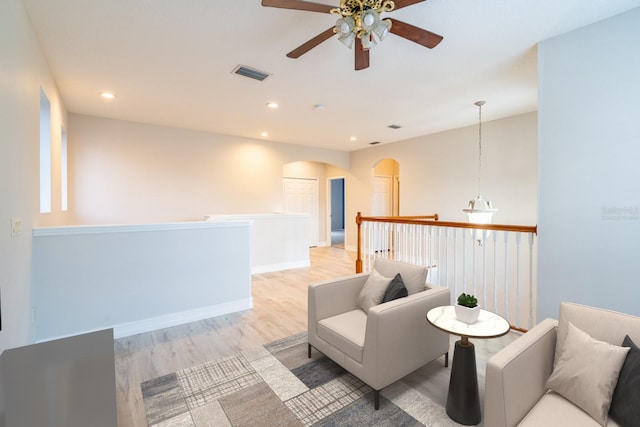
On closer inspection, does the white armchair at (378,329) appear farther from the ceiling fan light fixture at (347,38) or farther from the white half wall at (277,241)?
the white half wall at (277,241)

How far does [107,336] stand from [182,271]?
1.89 meters

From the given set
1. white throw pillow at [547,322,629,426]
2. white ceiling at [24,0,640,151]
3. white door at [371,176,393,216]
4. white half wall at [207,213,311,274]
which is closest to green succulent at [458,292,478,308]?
white throw pillow at [547,322,629,426]

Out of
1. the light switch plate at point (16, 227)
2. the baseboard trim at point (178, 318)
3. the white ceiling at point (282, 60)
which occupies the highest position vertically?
the white ceiling at point (282, 60)

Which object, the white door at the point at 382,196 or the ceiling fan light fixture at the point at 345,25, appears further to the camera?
the white door at the point at 382,196

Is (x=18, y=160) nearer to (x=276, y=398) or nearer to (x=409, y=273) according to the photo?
(x=276, y=398)

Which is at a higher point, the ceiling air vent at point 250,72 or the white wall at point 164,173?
the ceiling air vent at point 250,72

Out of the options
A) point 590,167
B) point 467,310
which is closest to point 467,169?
point 590,167

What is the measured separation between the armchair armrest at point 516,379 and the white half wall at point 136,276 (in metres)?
3.00

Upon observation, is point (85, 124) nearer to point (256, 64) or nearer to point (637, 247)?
point (256, 64)

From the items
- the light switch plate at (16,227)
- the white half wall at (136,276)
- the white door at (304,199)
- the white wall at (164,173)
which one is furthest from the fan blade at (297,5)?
the white door at (304,199)

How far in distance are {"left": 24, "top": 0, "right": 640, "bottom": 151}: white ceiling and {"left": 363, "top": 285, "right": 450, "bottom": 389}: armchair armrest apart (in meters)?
2.19

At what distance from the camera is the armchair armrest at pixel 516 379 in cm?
131

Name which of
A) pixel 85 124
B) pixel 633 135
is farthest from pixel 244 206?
pixel 633 135

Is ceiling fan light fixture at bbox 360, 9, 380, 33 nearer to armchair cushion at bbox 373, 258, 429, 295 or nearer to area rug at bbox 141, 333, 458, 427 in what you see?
Answer: armchair cushion at bbox 373, 258, 429, 295
